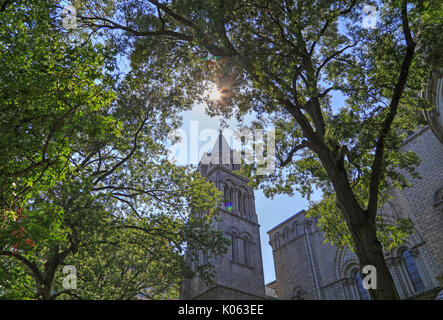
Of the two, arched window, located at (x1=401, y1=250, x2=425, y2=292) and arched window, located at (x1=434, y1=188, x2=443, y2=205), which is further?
arched window, located at (x1=401, y1=250, x2=425, y2=292)

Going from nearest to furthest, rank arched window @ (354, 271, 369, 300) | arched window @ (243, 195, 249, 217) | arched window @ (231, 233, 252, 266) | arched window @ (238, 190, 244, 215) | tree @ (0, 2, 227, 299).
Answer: tree @ (0, 2, 227, 299), arched window @ (354, 271, 369, 300), arched window @ (231, 233, 252, 266), arched window @ (238, 190, 244, 215), arched window @ (243, 195, 249, 217)

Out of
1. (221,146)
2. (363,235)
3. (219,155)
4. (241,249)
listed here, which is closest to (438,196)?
(363,235)

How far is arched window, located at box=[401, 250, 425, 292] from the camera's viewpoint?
56.5 feet

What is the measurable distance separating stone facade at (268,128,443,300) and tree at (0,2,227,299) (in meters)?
9.47

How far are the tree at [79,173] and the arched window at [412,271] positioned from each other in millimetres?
11934

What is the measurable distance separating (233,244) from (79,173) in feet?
67.6

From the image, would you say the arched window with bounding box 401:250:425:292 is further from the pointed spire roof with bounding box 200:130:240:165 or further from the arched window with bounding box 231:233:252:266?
the pointed spire roof with bounding box 200:130:240:165

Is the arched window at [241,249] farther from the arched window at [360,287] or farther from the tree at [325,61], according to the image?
the tree at [325,61]

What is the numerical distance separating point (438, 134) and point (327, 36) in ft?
27.9

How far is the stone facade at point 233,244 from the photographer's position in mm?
25156

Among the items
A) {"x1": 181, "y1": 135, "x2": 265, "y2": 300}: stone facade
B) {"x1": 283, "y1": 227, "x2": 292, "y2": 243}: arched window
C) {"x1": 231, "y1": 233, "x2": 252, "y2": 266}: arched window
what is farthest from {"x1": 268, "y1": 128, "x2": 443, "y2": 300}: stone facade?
{"x1": 231, "y1": 233, "x2": 252, "y2": 266}: arched window

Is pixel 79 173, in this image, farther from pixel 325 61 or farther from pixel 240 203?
pixel 240 203
